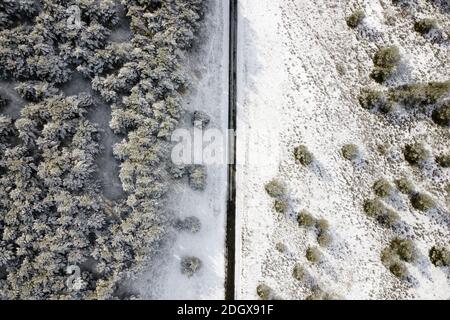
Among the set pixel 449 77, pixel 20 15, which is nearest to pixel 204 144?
pixel 20 15

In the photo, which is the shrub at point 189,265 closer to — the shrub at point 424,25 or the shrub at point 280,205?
the shrub at point 280,205

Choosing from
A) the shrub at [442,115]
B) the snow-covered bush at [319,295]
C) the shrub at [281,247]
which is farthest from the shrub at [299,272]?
the shrub at [442,115]

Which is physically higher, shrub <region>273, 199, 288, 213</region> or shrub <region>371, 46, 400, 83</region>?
shrub <region>371, 46, 400, 83</region>

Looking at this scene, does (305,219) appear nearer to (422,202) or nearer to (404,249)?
(404,249)

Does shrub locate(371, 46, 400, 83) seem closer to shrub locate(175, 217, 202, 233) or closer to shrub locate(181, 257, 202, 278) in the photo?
shrub locate(175, 217, 202, 233)

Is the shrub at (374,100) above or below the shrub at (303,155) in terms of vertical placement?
above

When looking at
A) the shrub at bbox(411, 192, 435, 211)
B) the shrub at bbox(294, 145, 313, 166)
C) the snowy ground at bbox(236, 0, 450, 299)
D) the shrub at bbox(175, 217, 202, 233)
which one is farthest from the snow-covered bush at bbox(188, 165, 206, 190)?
the shrub at bbox(411, 192, 435, 211)

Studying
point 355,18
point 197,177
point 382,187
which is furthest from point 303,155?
point 355,18
